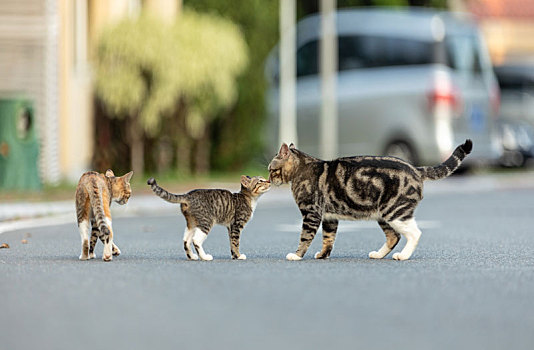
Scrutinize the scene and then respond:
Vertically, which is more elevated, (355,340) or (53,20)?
(53,20)

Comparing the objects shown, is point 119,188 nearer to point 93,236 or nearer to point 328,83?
point 93,236

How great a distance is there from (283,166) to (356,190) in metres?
0.70

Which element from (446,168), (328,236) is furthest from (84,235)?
(446,168)

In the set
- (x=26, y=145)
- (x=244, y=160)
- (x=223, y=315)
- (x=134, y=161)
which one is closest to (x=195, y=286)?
(x=223, y=315)

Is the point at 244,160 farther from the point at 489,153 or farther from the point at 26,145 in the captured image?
the point at 26,145

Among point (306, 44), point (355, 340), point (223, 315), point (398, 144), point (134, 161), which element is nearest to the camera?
point (355, 340)

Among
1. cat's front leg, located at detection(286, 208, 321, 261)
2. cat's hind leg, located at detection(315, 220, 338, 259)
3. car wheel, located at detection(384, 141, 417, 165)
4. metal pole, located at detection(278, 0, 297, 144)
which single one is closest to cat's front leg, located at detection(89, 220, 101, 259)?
cat's front leg, located at detection(286, 208, 321, 261)

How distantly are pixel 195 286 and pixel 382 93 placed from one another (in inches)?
800

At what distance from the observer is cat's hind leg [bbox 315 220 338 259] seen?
35.8 ft

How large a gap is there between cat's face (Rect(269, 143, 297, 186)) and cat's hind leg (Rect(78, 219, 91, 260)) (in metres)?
1.66

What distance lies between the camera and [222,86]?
2580 centimetres

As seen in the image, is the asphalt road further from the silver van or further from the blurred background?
the silver van

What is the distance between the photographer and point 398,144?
92.1 ft

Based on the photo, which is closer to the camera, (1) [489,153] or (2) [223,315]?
(2) [223,315]
